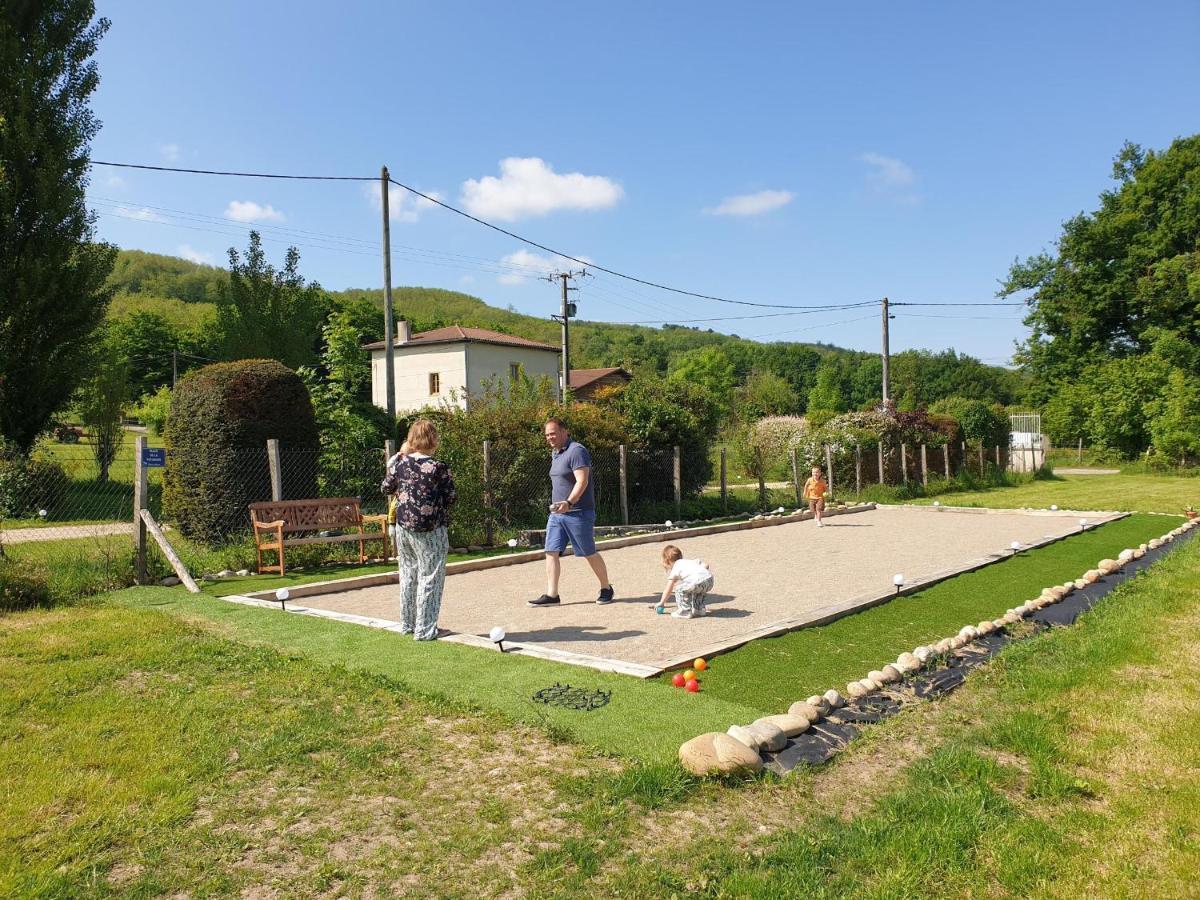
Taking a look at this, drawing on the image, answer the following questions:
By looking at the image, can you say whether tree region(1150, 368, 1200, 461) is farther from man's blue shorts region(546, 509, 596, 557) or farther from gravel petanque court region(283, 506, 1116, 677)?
man's blue shorts region(546, 509, 596, 557)

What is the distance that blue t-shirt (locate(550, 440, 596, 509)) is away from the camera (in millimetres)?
7141

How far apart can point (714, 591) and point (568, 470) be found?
2.39 metres

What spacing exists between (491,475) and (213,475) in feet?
12.8

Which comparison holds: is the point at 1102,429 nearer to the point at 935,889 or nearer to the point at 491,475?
the point at 491,475

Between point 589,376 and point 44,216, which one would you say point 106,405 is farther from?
point 589,376

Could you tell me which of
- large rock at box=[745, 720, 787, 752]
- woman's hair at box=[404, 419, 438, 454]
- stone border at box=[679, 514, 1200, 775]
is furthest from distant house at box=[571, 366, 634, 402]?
large rock at box=[745, 720, 787, 752]

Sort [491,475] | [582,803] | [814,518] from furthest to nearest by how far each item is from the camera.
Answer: [814,518], [491,475], [582,803]

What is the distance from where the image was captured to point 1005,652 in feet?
18.4

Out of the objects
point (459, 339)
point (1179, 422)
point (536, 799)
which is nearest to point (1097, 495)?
point (1179, 422)

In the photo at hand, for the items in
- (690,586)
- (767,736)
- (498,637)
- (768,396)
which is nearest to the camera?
(767,736)

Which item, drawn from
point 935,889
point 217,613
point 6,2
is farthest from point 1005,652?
point 6,2

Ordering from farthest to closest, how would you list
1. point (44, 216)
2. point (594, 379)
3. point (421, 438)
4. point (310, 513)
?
1. point (594, 379)
2. point (44, 216)
3. point (310, 513)
4. point (421, 438)

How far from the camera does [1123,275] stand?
4053cm

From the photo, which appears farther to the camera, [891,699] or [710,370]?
[710,370]
